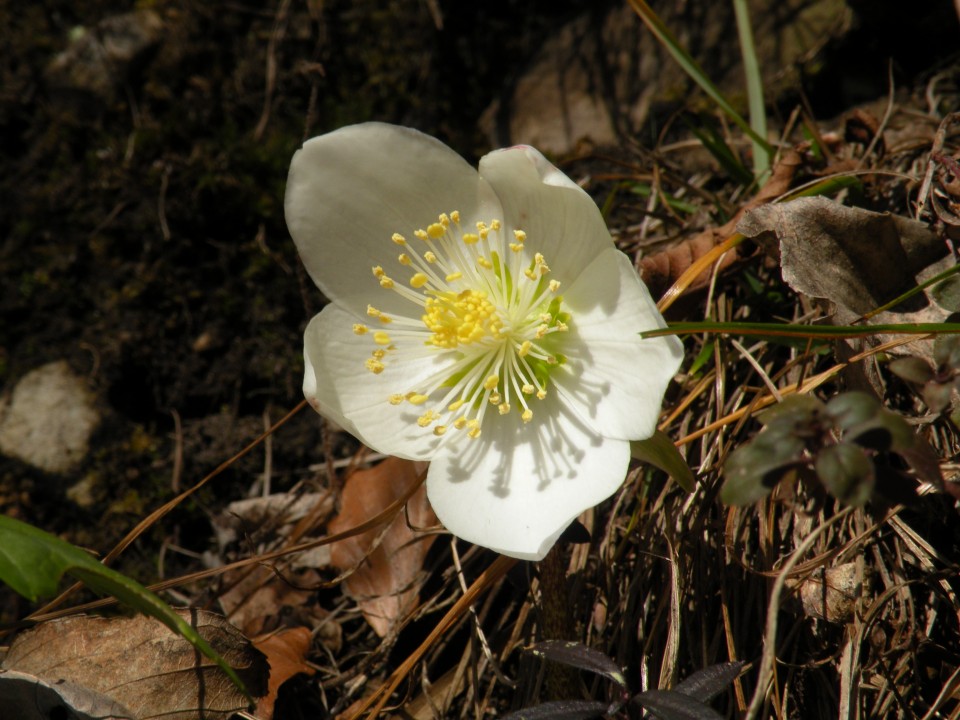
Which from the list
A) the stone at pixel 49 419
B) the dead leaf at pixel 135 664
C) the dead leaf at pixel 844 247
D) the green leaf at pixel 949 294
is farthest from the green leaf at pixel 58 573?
the green leaf at pixel 949 294

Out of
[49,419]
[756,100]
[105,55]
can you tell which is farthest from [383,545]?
[105,55]

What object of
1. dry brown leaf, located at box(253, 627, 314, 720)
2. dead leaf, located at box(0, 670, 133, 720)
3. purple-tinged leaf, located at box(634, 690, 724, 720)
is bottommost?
dry brown leaf, located at box(253, 627, 314, 720)

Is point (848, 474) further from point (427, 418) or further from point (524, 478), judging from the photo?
point (427, 418)

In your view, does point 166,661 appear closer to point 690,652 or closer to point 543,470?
point 543,470

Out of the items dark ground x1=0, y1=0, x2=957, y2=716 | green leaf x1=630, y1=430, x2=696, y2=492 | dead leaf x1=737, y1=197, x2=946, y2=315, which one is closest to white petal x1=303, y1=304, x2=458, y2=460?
dark ground x1=0, y1=0, x2=957, y2=716

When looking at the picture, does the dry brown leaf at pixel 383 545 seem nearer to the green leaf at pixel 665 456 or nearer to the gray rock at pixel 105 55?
the green leaf at pixel 665 456

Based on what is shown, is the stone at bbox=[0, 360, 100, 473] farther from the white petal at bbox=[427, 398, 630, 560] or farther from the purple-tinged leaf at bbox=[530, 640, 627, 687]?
the purple-tinged leaf at bbox=[530, 640, 627, 687]
